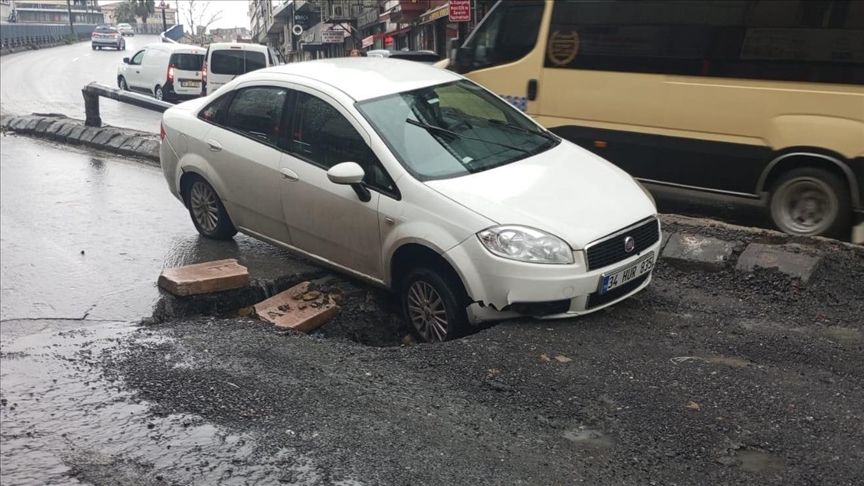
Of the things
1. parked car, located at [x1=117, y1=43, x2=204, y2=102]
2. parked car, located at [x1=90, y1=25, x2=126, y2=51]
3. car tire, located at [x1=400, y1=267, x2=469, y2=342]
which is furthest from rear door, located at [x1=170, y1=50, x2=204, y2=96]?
parked car, located at [x1=90, y1=25, x2=126, y2=51]

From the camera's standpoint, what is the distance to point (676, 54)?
25.0 ft

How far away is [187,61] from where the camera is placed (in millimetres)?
23453

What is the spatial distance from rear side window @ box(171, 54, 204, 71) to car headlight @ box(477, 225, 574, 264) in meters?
21.0

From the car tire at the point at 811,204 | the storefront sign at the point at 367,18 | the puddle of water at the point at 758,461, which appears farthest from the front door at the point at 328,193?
the storefront sign at the point at 367,18

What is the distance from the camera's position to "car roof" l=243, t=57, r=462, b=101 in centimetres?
593

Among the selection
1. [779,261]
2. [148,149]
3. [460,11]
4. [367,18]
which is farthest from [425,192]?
[367,18]

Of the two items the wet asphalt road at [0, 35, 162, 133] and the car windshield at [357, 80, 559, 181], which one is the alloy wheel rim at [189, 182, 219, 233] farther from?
the wet asphalt road at [0, 35, 162, 133]

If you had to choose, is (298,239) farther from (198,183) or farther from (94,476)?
(94,476)

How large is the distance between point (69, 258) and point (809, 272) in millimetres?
6575

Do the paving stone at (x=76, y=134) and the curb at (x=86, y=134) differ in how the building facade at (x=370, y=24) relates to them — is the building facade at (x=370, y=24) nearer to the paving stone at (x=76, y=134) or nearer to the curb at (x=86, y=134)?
the curb at (x=86, y=134)

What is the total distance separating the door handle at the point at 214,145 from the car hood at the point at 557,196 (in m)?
2.57

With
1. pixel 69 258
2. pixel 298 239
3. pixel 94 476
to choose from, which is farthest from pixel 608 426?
pixel 69 258

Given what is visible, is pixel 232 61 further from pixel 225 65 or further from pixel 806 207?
pixel 806 207

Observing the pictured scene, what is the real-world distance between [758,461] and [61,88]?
1168 inches
